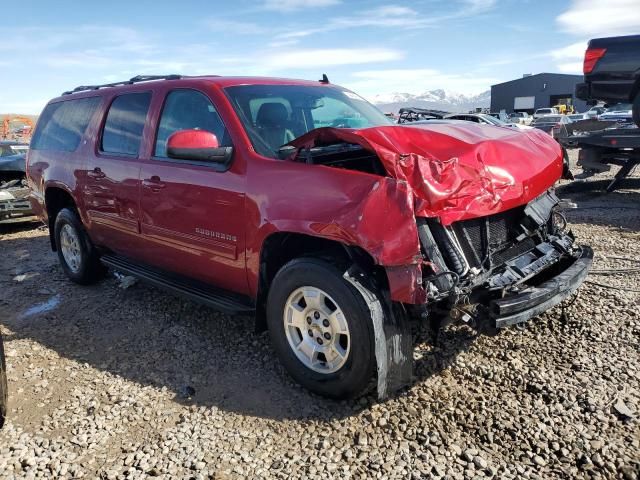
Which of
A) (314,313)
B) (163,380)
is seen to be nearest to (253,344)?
(163,380)

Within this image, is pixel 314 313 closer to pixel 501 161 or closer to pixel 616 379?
pixel 501 161

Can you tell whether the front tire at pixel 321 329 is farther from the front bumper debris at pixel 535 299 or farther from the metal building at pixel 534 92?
the metal building at pixel 534 92

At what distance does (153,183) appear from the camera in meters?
4.04

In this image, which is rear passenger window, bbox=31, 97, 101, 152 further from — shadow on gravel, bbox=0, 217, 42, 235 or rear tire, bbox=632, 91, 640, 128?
rear tire, bbox=632, 91, 640, 128

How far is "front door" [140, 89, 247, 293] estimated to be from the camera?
11.4 ft

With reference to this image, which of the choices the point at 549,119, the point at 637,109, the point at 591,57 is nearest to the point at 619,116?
the point at 549,119

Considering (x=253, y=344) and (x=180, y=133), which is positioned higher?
(x=180, y=133)

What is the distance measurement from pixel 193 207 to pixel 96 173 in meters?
1.62

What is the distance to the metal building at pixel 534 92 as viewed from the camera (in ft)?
231

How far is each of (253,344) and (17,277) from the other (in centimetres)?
377

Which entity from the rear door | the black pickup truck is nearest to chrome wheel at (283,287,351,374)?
the rear door

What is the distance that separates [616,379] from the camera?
316cm

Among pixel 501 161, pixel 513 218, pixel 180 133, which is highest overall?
pixel 180 133

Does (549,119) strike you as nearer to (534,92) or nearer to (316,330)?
(316,330)
